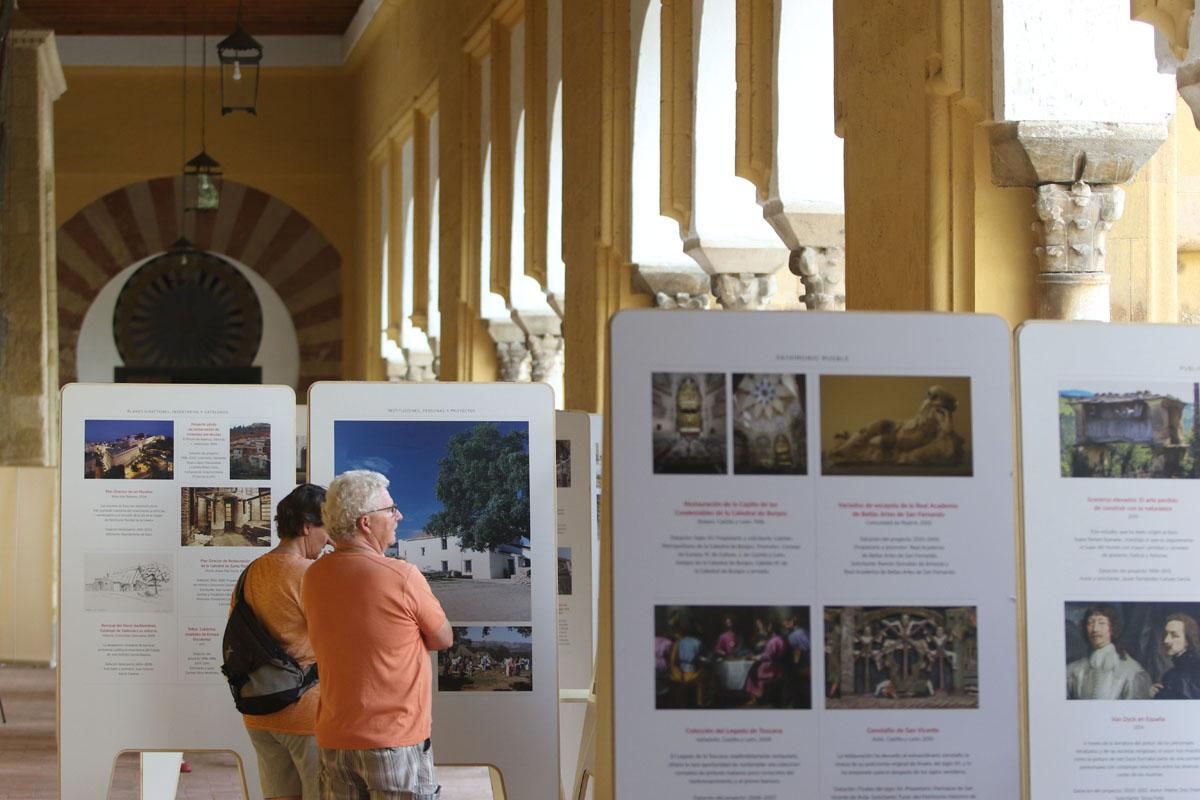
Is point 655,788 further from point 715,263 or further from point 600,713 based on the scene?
point 715,263

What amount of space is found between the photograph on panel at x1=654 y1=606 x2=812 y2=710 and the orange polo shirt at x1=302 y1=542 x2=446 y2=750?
1.12 metres

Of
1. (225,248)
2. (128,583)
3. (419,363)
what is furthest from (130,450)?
(225,248)

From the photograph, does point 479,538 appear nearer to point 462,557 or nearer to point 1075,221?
point 462,557

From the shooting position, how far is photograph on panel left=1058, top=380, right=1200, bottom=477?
3.28m

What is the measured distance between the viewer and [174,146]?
2044cm

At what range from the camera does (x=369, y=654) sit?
401 cm

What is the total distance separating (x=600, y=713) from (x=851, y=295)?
314 centimetres

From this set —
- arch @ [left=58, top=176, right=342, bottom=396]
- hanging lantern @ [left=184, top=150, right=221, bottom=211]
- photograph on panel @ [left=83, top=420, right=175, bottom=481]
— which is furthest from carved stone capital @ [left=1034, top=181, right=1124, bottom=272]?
arch @ [left=58, top=176, right=342, bottom=396]

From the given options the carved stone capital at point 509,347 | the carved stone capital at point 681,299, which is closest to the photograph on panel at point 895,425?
the carved stone capital at point 681,299

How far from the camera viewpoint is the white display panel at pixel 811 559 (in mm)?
3053

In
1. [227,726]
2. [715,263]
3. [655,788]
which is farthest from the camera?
[715,263]

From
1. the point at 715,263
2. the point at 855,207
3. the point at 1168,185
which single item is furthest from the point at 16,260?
the point at 1168,185

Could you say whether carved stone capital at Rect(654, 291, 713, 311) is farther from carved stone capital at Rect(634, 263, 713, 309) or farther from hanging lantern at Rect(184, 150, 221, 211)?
hanging lantern at Rect(184, 150, 221, 211)

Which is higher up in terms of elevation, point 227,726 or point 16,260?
point 16,260
